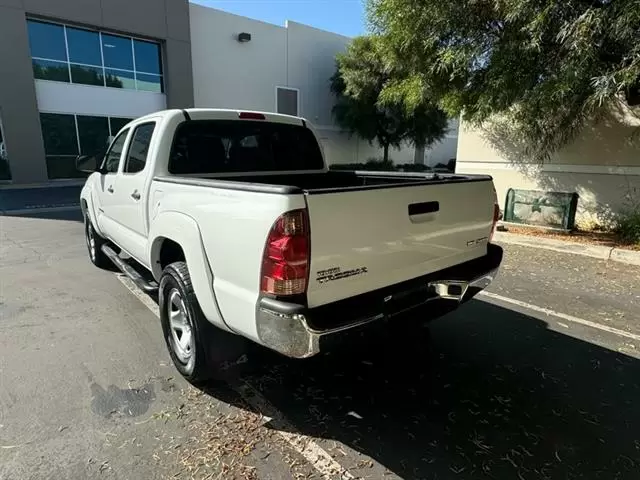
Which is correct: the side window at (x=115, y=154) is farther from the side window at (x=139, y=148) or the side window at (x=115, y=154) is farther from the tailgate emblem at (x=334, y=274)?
the tailgate emblem at (x=334, y=274)

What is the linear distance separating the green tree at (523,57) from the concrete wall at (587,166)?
329mm

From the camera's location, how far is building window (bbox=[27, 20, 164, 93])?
57.7 feet

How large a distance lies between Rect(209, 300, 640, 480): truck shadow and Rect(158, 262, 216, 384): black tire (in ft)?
0.88

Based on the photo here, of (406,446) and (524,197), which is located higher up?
(524,197)

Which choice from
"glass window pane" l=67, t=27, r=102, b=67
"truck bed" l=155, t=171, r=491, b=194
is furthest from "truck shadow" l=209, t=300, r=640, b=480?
"glass window pane" l=67, t=27, r=102, b=67

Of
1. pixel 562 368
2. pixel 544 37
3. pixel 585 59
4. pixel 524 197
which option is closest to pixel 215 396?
pixel 562 368

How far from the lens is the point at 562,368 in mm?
3477

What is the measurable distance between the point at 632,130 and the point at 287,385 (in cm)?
889

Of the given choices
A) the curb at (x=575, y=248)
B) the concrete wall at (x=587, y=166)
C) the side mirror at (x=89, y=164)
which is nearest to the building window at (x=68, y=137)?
the side mirror at (x=89, y=164)

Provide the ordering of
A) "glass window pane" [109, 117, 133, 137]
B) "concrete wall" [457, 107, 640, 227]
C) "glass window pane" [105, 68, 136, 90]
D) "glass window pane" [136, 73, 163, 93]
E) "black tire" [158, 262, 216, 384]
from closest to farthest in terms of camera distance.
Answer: "black tire" [158, 262, 216, 384] < "concrete wall" [457, 107, 640, 227] < "glass window pane" [105, 68, 136, 90] < "glass window pane" [109, 117, 133, 137] < "glass window pane" [136, 73, 163, 93]

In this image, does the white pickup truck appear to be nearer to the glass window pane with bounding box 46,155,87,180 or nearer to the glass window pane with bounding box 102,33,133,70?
the glass window pane with bounding box 46,155,87,180

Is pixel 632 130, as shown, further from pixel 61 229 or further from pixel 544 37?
pixel 61 229

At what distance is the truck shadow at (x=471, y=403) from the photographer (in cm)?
244

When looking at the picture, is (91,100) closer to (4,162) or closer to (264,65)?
(4,162)
